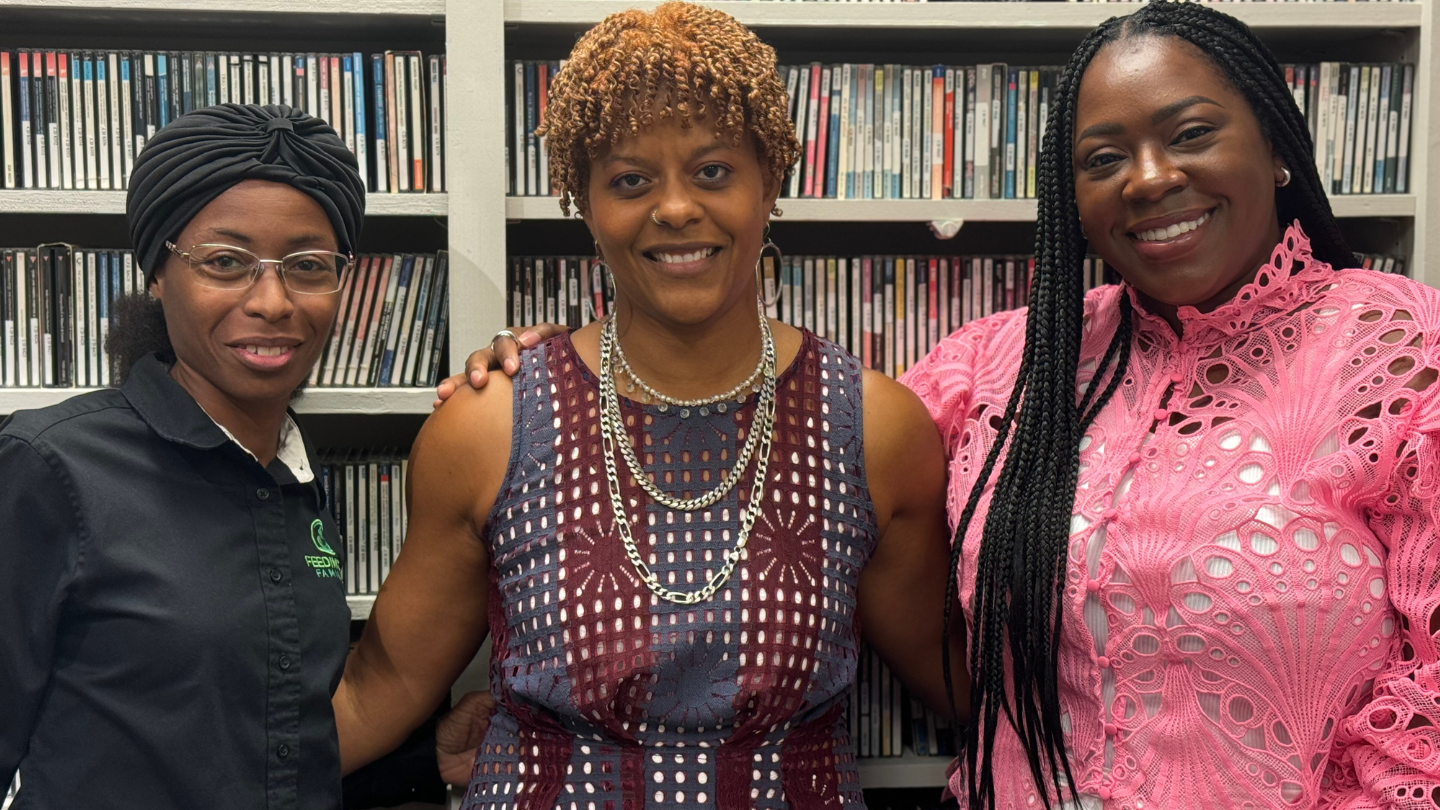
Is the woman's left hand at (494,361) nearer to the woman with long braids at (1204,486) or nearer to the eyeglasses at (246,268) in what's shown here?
the eyeglasses at (246,268)

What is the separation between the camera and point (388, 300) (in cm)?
181

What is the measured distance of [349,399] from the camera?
1769 mm

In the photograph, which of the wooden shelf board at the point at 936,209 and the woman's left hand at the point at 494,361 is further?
the wooden shelf board at the point at 936,209

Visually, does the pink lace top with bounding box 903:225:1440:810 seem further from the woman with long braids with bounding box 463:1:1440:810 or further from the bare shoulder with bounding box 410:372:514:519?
the bare shoulder with bounding box 410:372:514:519

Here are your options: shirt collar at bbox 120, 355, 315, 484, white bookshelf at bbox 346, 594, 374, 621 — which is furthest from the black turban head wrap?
white bookshelf at bbox 346, 594, 374, 621

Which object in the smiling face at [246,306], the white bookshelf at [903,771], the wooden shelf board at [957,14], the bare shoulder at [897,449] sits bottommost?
the white bookshelf at [903,771]

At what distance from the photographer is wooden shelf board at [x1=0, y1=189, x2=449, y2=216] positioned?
170cm

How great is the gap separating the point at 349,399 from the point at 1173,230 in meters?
1.21

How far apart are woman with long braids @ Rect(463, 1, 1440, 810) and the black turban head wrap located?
2.96ft

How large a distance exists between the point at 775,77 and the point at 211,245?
2.22 ft

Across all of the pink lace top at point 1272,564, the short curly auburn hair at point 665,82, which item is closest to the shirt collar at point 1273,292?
the pink lace top at point 1272,564

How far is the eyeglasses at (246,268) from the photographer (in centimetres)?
127

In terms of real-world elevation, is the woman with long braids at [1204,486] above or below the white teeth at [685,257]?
below

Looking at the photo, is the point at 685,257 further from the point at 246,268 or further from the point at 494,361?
the point at 246,268
